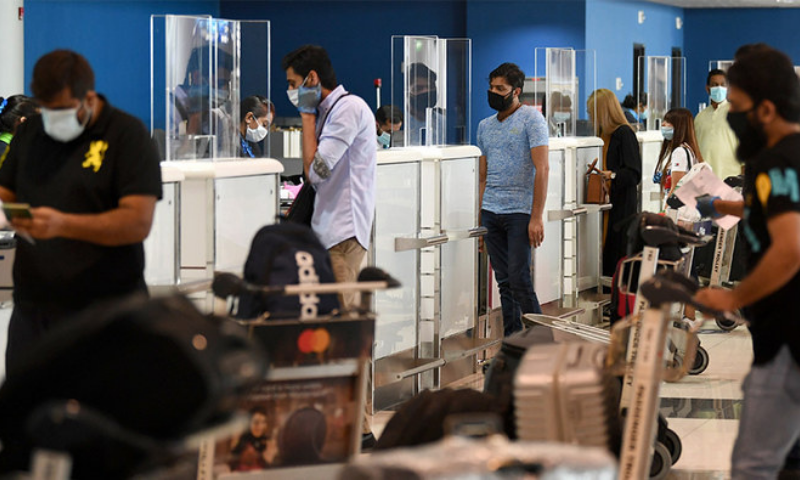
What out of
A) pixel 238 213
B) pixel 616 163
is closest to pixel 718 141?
pixel 616 163

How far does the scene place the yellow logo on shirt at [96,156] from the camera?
349cm

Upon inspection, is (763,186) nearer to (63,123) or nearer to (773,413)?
(773,413)

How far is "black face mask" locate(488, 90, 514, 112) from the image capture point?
6762mm

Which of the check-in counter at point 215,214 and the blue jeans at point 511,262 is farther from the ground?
the check-in counter at point 215,214

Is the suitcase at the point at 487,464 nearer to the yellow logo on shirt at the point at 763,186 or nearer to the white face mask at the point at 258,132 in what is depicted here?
the yellow logo on shirt at the point at 763,186

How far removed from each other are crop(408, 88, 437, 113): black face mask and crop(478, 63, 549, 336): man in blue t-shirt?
329 millimetres

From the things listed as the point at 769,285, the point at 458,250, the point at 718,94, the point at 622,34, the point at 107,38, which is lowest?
the point at 458,250

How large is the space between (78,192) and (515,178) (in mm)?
3610

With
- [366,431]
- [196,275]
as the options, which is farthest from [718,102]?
[196,275]

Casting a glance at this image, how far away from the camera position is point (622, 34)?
1897 cm

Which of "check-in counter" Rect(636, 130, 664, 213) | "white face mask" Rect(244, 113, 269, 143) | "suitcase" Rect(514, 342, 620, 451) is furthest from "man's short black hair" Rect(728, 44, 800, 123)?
"check-in counter" Rect(636, 130, 664, 213)

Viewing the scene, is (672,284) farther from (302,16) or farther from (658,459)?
(302,16)

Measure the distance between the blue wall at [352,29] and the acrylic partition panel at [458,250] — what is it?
1178cm

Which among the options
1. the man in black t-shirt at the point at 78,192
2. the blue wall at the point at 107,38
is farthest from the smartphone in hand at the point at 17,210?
the blue wall at the point at 107,38
